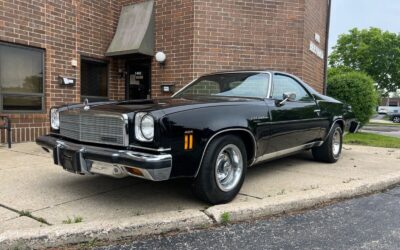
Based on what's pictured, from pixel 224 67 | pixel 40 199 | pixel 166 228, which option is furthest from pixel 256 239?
pixel 224 67

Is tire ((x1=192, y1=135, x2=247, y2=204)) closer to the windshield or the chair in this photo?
the windshield

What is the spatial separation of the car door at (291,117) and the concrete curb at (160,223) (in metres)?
0.78

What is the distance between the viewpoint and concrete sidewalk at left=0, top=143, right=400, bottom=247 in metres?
3.64

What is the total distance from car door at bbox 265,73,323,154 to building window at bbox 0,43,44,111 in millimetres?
5354

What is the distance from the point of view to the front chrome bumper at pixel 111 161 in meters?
3.33

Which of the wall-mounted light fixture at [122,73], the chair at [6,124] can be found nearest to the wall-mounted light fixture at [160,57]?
the wall-mounted light fixture at [122,73]

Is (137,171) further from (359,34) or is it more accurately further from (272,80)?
(359,34)

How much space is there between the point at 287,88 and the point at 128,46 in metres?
5.17

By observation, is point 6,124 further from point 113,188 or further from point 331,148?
point 331,148

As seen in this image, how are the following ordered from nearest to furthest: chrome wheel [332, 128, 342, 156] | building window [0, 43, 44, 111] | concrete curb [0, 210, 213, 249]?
concrete curb [0, 210, 213, 249], chrome wheel [332, 128, 342, 156], building window [0, 43, 44, 111]

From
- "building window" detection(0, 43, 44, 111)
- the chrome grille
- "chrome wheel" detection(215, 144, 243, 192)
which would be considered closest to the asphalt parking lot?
"chrome wheel" detection(215, 144, 243, 192)

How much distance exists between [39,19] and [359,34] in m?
38.1

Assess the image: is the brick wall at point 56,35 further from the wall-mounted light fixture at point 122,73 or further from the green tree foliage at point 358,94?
the green tree foliage at point 358,94

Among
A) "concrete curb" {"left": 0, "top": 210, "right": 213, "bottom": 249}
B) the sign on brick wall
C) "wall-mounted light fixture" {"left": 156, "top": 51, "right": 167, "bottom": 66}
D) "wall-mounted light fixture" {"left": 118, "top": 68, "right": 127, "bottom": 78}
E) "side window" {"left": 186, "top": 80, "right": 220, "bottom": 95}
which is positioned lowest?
"concrete curb" {"left": 0, "top": 210, "right": 213, "bottom": 249}
